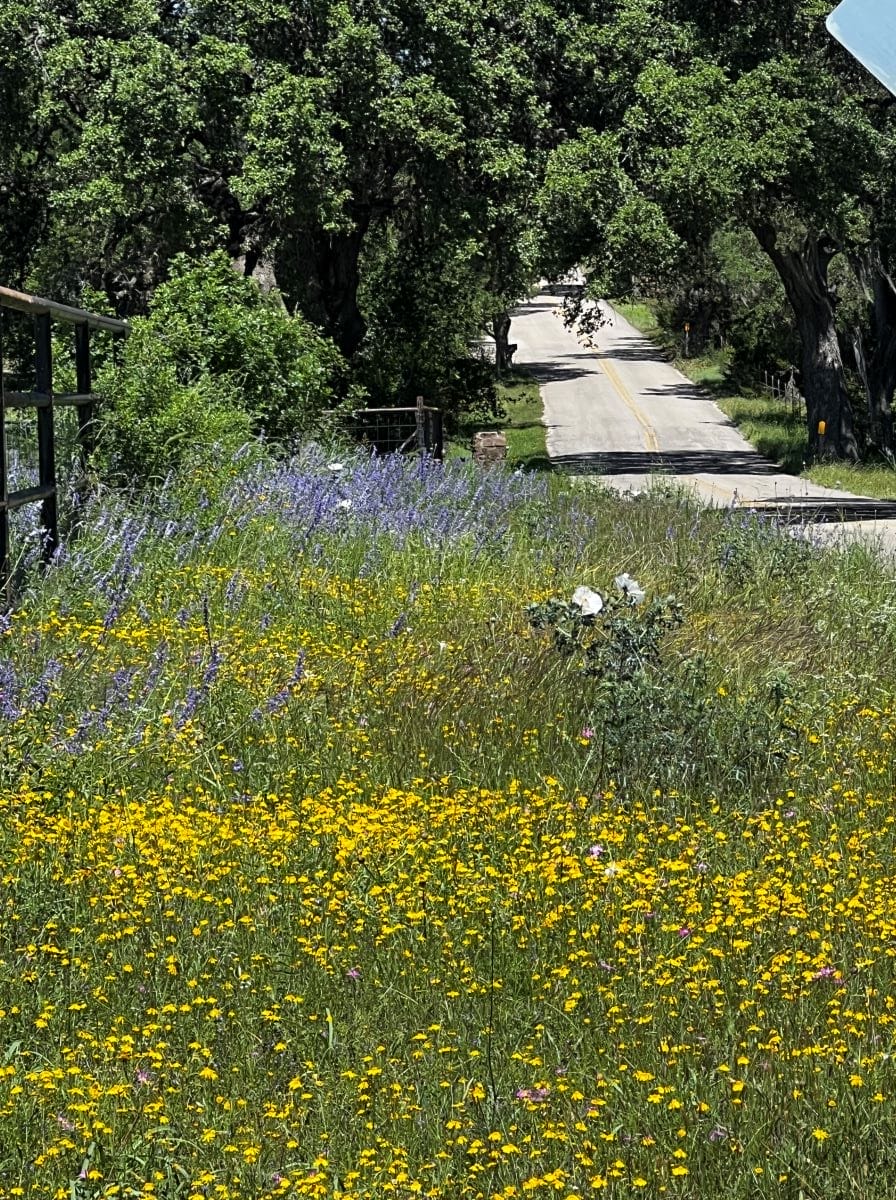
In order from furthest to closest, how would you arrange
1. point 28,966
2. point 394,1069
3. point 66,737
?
point 66,737 < point 28,966 < point 394,1069

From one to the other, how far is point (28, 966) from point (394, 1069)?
1.08 m

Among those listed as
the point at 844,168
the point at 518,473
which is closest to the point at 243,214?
the point at 844,168

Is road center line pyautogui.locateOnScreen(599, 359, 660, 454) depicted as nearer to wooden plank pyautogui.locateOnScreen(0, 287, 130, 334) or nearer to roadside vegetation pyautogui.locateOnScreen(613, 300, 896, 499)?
roadside vegetation pyautogui.locateOnScreen(613, 300, 896, 499)

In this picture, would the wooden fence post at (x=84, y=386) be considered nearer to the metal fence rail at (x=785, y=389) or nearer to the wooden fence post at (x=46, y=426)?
the wooden fence post at (x=46, y=426)

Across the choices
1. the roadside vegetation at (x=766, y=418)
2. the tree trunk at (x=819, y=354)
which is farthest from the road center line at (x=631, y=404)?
the tree trunk at (x=819, y=354)

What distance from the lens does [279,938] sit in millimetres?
4668

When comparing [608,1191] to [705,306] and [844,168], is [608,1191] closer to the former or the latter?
[844,168]

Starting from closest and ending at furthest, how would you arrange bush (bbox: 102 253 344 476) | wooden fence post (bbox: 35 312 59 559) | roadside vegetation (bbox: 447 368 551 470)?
wooden fence post (bbox: 35 312 59 559), bush (bbox: 102 253 344 476), roadside vegetation (bbox: 447 368 551 470)

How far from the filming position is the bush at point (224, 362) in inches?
481

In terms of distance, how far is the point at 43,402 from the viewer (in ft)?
29.6

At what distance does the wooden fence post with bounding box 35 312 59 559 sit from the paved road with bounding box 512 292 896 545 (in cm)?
668

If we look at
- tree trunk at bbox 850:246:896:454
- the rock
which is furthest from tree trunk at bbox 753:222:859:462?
the rock

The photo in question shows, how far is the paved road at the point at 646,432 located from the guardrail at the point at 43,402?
5.78m

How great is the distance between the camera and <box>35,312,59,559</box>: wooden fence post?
8984 mm
